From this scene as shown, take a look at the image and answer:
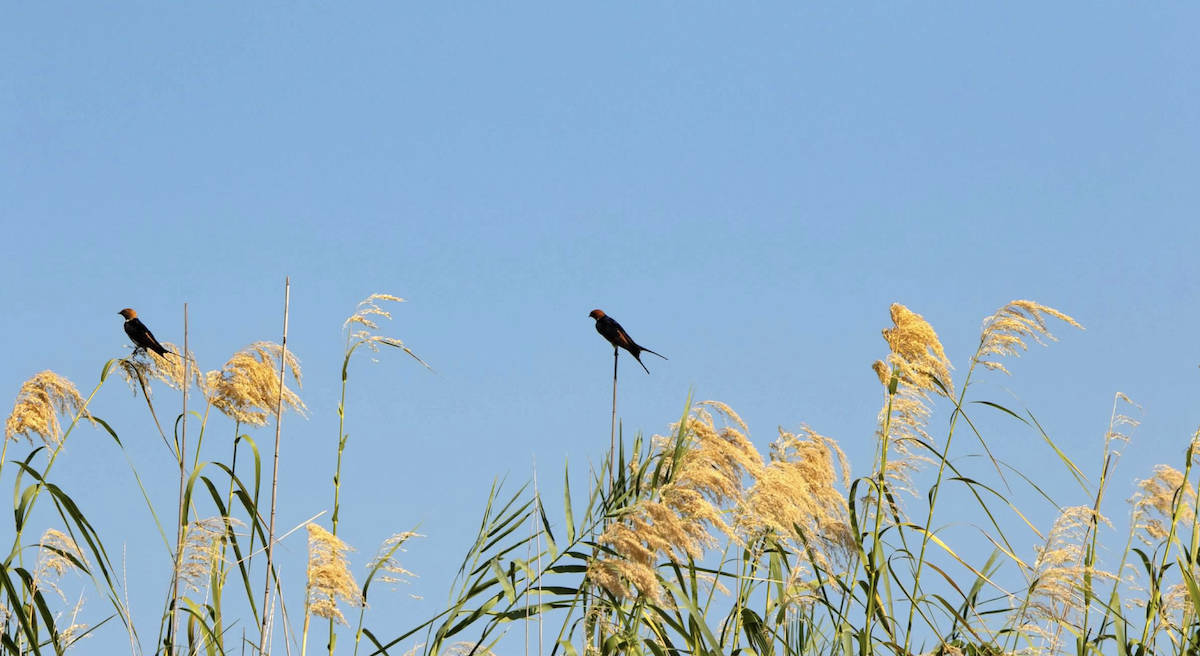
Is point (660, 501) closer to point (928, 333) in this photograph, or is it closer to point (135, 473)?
point (928, 333)

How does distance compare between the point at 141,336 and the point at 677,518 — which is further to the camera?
the point at 141,336

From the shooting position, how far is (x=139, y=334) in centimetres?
427

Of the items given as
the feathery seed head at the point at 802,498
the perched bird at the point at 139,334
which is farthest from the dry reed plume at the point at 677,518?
the perched bird at the point at 139,334

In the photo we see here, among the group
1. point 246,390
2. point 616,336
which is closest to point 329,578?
point 246,390

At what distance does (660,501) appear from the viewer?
3.20m

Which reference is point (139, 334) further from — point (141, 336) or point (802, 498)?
point (802, 498)

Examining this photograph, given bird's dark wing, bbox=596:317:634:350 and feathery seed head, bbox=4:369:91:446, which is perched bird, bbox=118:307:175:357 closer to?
feathery seed head, bbox=4:369:91:446

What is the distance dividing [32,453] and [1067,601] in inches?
112

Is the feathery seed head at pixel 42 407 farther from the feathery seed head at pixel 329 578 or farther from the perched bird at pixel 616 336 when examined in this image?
the perched bird at pixel 616 336

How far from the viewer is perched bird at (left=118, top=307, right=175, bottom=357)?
3.88m

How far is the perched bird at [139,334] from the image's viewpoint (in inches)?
153

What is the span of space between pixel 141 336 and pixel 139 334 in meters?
0.05

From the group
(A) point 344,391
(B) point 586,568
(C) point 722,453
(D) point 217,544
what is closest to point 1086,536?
(C) point 722,453

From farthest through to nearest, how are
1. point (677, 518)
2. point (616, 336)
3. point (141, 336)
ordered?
point (616, 336) < point (141, 336) < point (677, 518)
